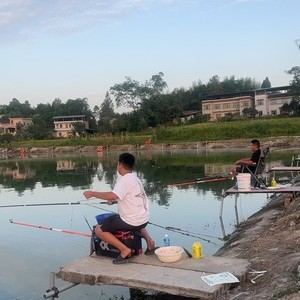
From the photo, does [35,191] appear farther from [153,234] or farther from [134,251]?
[134,251]

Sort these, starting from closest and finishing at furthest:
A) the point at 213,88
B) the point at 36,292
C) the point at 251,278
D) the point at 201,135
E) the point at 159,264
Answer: the point at 251,278 → the point at 159,264 → the point at 36,292 → the point at 201,135 → the point at 213,88

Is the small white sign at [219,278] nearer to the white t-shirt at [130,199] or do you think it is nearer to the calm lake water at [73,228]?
the white t-shirt at [130,199]

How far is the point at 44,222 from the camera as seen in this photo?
42.4 feet

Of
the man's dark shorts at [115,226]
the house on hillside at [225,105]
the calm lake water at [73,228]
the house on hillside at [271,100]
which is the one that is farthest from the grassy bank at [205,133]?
the man's dark shorts at [115,226]

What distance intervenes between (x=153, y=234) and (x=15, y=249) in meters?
2.93

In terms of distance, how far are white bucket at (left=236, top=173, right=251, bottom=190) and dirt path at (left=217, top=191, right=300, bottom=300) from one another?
98cm

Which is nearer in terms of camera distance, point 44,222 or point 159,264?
point 159,264

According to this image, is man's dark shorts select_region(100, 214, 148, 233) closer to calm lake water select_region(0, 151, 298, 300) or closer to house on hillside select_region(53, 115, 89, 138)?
calm lake water select_region(0, 151, 298, 300)

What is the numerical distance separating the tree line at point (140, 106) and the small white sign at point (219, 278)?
67490 millimetres

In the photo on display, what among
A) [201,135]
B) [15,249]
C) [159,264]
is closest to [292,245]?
[159,264]

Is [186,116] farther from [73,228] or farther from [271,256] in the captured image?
[271,256]

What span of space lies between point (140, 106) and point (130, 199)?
7714cm

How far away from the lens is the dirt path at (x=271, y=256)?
478 centimetres

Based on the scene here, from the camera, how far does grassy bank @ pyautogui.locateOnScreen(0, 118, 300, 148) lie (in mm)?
58906
